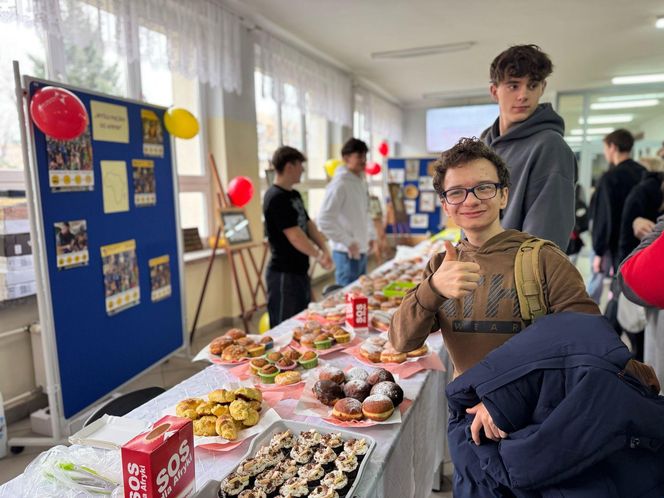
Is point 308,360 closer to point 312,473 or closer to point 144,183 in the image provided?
point 312,473

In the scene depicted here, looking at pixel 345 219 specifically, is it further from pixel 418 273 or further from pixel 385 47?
pixel 385 47

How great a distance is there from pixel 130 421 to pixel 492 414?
0.92m

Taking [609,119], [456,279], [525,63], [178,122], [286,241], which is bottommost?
[286,241]

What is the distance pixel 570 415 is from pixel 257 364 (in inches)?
40.3

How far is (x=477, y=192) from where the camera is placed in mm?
1048

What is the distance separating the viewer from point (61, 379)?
2.21 metres

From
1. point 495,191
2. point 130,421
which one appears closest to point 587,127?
point 495,191

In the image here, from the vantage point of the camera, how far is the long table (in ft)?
3.33

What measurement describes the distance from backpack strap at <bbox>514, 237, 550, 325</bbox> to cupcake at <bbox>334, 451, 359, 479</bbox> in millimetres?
493

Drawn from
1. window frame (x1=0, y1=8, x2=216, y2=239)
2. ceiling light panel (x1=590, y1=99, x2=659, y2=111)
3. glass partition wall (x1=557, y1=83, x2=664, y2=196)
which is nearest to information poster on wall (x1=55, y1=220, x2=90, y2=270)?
window frame (x1=0, y1=8, x2=216, y2=239)

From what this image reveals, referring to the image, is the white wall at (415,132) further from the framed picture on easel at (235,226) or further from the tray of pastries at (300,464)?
the tray of pastries at (300,464)

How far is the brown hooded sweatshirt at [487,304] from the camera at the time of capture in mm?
975

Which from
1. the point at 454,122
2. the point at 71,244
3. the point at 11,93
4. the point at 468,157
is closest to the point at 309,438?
the point at 468,157

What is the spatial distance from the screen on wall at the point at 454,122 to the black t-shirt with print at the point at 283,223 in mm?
6698
